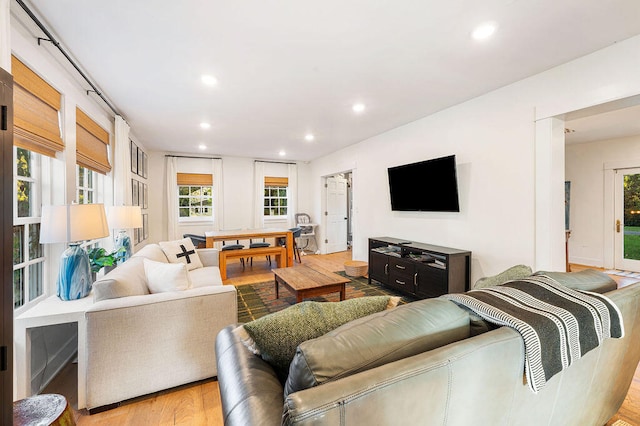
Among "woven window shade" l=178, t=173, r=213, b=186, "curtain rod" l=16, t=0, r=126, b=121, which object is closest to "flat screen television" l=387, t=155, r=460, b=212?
"curtain rod" l=16, t=0, r=126, b=121

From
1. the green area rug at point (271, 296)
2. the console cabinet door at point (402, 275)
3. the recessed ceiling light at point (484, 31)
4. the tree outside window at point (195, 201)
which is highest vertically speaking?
the recessed ceiling light at point (484, 31)

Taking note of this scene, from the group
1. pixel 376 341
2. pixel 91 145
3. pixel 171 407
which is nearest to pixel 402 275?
pixel 171 407

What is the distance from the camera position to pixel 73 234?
1.76 metres

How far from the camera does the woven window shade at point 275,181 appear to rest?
23.5 ft

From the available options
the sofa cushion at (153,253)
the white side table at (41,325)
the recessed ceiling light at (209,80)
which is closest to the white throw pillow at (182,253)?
the sofa cushion at (153,253)

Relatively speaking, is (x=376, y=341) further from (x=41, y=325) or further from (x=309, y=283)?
(x=309, y=283)

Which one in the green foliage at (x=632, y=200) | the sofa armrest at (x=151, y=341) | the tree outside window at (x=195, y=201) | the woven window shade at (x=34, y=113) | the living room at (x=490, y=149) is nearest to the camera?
the sofa armrest at (x=151, y=341)

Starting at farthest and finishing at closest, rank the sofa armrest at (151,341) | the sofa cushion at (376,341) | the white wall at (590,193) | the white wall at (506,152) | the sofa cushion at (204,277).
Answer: the white wall at (590,193)
the sofa cushion at (204,277)
the white wall at (506,152)
the sofa armrest at (151,341)
the sofa cushion at (376,341)

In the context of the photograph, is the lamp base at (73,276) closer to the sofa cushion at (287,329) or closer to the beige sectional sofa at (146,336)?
the beige sectional sofa at (146,336)

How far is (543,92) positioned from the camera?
2605 millimetres

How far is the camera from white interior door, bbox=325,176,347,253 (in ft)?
23.4

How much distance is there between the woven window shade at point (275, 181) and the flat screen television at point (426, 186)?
11.9 ft

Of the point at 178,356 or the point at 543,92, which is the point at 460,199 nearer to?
the point at 543,92

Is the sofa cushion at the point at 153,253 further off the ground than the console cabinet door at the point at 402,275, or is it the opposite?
the sofa cushion at the point at 153,253
